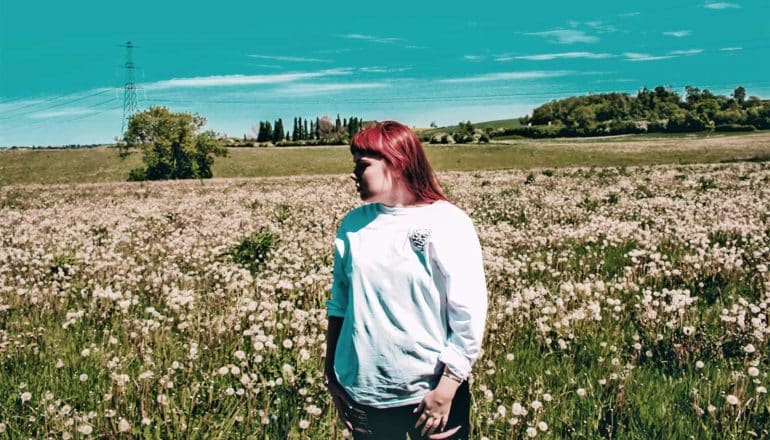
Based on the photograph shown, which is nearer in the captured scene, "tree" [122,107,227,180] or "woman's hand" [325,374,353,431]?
"woman's hand" [325,374,353,431]

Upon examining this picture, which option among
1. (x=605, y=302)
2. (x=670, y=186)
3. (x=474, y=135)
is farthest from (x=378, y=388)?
(x=474, y=135)

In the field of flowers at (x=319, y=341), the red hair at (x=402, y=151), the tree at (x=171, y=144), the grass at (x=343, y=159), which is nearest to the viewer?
the red hair at (x=402, y=151)

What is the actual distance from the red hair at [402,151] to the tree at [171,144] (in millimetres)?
78963

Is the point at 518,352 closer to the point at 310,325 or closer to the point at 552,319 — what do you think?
the point at 552,319

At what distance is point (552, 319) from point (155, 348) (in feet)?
12.2

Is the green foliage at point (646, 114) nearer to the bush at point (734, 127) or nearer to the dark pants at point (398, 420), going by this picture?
the bush at point (734, 127)

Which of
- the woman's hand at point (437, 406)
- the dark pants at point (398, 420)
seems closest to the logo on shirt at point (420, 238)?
the woman's hand at point (437, 406)

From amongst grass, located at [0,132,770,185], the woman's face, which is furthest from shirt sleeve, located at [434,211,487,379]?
grass, located at [0,132,770,185]

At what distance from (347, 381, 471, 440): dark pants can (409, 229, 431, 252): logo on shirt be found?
0.71m

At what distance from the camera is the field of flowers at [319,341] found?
3717 millimetres

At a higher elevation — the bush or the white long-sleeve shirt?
the bush

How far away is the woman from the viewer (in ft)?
7.89

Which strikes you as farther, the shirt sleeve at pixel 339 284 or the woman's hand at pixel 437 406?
the shirt sleeve at pixel 339 284

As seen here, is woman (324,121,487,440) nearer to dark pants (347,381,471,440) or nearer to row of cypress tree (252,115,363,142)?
dark pants (347,381,471,440)
